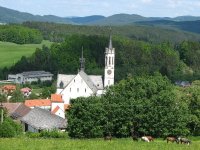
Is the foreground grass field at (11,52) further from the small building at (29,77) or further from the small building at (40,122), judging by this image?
the small building at (40,122)

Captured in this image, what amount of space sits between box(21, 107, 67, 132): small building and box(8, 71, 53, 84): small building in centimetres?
6749

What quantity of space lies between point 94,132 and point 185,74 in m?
89.2

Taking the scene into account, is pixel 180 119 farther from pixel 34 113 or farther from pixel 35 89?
pixel 35 89

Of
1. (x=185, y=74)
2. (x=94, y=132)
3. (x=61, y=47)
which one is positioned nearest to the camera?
(x=94, y=132)

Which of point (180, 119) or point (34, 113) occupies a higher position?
point (180, 119)

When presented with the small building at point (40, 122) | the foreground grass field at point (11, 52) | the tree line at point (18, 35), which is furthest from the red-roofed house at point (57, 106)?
the tree line at point (18, 35)

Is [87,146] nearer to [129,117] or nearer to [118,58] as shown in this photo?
[129,117]

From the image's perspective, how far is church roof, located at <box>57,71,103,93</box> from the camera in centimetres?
7647

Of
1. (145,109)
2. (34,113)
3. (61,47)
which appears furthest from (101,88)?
(61,47)

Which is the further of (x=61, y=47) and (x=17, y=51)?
(x=17, y=51)

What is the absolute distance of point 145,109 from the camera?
3691 centimetres

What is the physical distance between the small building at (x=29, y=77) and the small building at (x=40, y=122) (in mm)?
67493

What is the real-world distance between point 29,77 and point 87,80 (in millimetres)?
51930

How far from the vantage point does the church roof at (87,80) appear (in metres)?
76.5
